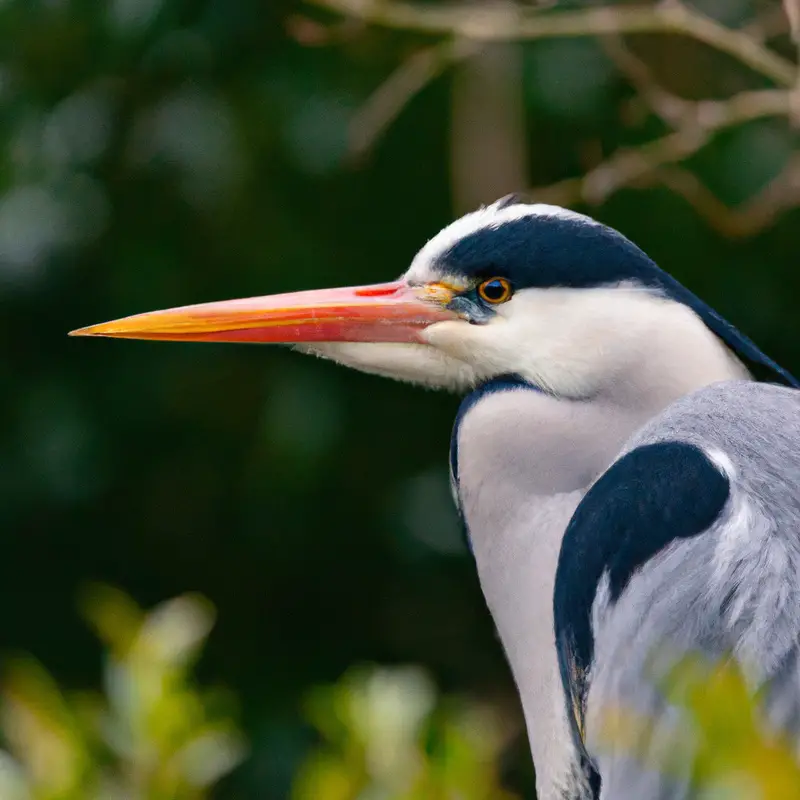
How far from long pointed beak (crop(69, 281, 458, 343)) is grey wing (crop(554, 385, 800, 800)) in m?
0.34

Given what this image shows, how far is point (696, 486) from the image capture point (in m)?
1.34

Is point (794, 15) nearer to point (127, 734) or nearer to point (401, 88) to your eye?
point (401, 88)

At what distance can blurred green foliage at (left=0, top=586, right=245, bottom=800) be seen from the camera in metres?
0.87

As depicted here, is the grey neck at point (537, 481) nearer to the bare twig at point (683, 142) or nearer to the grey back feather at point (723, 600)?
the grey back feather at point (723, 600)

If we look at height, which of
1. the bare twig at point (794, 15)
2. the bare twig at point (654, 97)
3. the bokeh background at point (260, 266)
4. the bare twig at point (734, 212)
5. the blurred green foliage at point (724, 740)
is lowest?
the bokeh background at point (260, 266)

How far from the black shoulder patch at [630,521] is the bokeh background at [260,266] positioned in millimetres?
1675

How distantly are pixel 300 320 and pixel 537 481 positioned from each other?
33 centimetres

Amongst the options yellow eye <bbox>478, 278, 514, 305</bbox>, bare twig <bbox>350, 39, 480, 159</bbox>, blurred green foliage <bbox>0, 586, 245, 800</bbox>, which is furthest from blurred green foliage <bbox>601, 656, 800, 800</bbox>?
bare twig <bbox>350, 39, 480, 159</bbox>

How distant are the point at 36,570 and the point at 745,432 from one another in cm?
250

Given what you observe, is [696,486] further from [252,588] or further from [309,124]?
[252,588]

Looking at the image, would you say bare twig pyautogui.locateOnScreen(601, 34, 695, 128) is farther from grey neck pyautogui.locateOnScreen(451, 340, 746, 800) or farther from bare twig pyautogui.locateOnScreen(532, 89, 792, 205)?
grey neck pyautogui.locateOnScreen(451, 340, 746, 800)

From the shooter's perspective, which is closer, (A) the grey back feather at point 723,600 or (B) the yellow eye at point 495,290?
(A) the grey back feather at point 723,600

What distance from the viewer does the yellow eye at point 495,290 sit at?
1.60m

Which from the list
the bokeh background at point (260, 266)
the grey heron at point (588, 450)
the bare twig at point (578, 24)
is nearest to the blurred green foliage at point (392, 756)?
the grey heron at point (588, 450)
